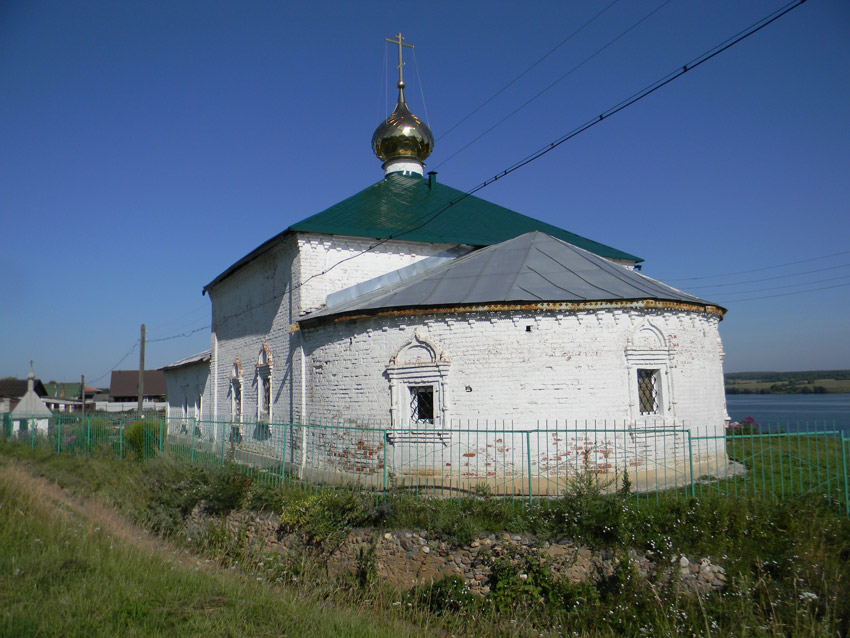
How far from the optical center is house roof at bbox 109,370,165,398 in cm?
5412

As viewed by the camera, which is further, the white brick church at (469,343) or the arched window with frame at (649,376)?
the arched window with frame at (649,376)

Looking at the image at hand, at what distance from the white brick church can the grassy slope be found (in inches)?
143

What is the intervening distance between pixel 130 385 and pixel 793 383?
68.1 meters

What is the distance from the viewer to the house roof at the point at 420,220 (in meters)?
13.1

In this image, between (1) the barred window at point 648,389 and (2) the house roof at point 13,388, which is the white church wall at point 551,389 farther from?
(2) the house roof at point 13,388

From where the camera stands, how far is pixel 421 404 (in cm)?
996

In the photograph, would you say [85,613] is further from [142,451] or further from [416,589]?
[142,451]

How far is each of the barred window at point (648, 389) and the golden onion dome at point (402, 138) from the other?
1020 cm

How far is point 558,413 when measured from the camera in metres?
9.11

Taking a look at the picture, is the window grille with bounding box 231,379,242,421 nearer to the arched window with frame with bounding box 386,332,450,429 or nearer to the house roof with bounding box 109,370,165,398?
the arched window with frame with bounding box 386,332,450,429

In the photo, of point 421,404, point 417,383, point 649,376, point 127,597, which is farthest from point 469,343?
point 127,597

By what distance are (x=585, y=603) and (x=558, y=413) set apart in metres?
3.34

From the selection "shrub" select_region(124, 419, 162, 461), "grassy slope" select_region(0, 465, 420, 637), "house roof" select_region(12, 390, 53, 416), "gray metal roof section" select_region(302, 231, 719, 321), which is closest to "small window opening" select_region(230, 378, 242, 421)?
"shrub" select_region(124, 419, 162, 461)

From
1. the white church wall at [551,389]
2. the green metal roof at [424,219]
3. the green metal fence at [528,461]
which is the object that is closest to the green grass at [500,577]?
the green metal fence at [528,461]
